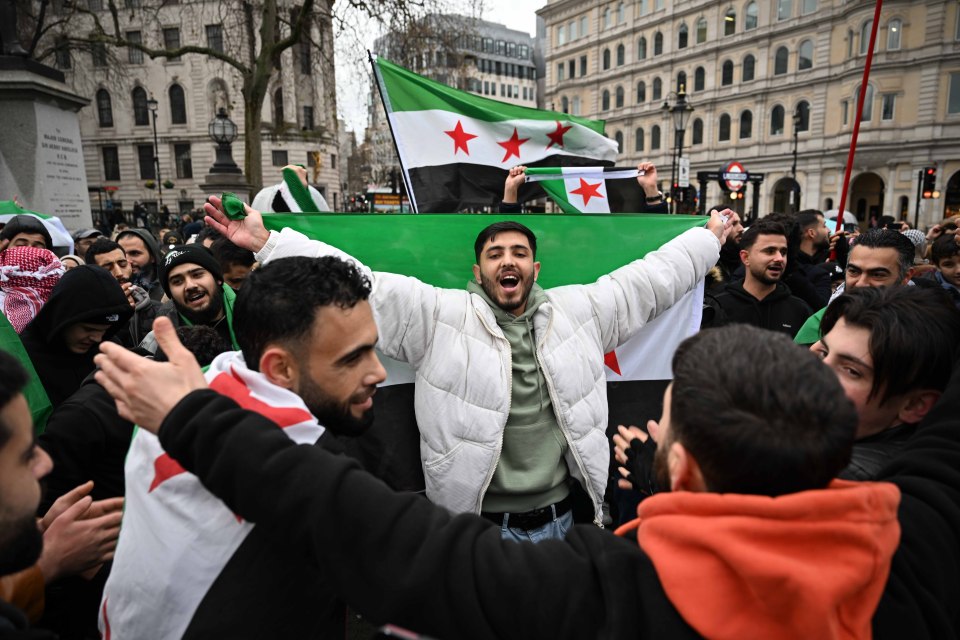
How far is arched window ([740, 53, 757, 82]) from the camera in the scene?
45.3 meters

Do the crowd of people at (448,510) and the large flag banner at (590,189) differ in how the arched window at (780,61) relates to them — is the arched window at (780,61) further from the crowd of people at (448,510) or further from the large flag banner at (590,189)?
the crowd of people at (448,510)

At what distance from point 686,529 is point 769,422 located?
249 millimetres

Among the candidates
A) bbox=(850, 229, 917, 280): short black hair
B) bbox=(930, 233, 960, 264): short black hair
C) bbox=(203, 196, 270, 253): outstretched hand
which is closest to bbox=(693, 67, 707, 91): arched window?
bbox=(930, 233, 960, 264): short black hair

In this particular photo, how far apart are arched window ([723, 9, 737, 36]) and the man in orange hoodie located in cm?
5527

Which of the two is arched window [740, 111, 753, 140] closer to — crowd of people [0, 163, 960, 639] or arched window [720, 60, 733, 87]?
arched window [720, 60, 733, 87]

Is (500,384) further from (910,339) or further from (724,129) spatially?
(724,129)

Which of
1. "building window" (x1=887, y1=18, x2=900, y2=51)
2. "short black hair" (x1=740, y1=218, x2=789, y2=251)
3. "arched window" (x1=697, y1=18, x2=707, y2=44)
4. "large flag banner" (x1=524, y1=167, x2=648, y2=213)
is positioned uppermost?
"arched window" (x1=697, y1=18, x2=707, y2=44)

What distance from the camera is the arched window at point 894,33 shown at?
36.5m

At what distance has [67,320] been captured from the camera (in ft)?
8.82

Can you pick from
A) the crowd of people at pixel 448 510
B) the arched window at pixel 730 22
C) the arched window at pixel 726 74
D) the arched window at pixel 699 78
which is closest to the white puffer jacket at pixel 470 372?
the crowd of people at pixel 448 510

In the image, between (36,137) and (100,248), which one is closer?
(100,248)

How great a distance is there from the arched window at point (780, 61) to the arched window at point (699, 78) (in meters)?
5.80

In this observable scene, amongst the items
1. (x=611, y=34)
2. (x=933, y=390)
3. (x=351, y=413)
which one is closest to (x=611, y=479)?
(x=933, y=390)

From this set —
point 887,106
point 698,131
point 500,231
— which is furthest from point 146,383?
point 698,131
